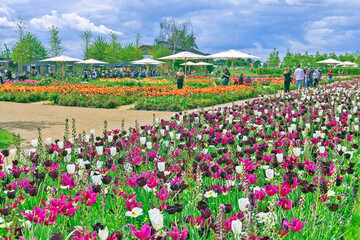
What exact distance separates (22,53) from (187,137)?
141 ft

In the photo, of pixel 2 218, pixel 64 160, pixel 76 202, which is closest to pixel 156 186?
pixel 76 202

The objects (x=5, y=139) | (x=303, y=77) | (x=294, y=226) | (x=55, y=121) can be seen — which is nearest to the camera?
(x=294, y=226)

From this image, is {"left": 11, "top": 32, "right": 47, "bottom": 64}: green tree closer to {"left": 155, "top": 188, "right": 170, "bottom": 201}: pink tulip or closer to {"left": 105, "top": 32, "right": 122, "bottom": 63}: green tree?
{"left": 105, "top": 32, "right": 122, "bottom": 63}: green tree

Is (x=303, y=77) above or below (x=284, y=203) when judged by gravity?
above

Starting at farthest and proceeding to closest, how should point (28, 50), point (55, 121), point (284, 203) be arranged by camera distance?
point (28, 50), point (55, 121), point (284, 203)

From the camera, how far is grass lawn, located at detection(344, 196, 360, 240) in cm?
295

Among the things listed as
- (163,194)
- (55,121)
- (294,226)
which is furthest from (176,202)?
(55,121)

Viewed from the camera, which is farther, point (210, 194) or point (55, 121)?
point (55, 121)

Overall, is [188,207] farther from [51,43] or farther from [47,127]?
[51,43]

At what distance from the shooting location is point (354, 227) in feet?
10.5

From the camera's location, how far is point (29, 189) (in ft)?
9.02

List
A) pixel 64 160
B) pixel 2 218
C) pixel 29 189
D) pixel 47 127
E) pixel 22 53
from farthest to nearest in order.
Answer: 1. pixel 22 53
2. pixel 47 127
3. pixel 64 160
4. pixel 29 189
5. pixel 2 218

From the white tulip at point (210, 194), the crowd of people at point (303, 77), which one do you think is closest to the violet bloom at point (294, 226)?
the white tulip at point (210, 194)

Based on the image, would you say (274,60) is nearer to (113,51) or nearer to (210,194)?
(113,51)
